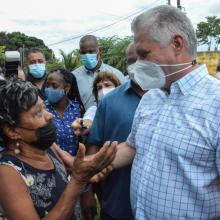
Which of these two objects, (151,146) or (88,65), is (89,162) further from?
(88,65)

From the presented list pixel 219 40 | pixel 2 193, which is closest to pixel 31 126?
pixel 2 193

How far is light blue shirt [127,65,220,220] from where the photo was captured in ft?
6.88

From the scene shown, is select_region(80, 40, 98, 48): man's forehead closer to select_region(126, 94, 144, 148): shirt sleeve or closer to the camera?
the camera

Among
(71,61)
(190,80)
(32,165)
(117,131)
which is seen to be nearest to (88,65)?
(117,131)

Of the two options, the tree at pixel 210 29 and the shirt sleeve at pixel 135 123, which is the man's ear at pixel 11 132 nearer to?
the shirt sleeve at pixel 135 123

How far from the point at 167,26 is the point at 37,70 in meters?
3.26

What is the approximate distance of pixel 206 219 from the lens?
2.19 metres

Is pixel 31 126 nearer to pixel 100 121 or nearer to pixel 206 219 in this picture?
pixel 100 121

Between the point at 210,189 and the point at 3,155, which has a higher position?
the point at 3,155

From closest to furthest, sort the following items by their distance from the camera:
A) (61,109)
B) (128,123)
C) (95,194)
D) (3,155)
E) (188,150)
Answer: (188,150) → (3,155) → (128,123) → (95,194) → (61,109)

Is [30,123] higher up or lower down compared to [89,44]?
lower down

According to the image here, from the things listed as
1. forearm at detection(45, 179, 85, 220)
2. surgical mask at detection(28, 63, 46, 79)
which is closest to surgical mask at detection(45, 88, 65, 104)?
surgical mask at detection(28, 63, 46, 79)

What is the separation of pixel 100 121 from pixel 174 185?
40.6 inches

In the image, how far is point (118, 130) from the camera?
298 cm
